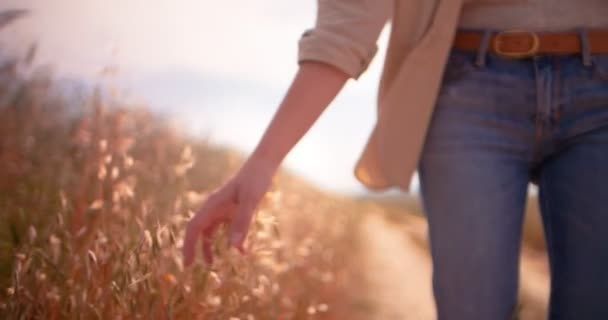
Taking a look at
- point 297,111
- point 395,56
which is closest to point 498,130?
point 395,56

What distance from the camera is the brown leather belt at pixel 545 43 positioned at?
140 centimetres

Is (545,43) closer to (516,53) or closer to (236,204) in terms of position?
(516,53)

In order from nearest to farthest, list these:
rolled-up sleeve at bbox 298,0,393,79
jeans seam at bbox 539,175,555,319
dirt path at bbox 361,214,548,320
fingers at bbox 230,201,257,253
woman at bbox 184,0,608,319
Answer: fingers at bbox 230,201,257,253 < rolled-up sleeve at bbox 298,0,393,79 < woman at bbox 184,0,608,319 < jeans seam at bbox 539,175,555,319 < dirt path at bbox 361,214,548,320

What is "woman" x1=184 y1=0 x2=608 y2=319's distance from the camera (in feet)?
4.46

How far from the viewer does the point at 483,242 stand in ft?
4.46

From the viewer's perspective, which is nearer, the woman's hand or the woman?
the woman's hand

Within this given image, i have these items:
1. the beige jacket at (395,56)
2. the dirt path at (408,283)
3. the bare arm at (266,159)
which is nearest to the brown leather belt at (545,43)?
the beige jacket at (395,56)

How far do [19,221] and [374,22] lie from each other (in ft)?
5.18

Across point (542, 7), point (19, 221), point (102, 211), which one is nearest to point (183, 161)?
point (102, 211)

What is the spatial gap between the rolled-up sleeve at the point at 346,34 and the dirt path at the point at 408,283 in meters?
1.81

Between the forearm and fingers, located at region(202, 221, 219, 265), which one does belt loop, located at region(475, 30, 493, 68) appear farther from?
fingers, located at region(202, 221, 219, 265)

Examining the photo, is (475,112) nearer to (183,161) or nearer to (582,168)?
(582,168)

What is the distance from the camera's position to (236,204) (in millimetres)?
1192

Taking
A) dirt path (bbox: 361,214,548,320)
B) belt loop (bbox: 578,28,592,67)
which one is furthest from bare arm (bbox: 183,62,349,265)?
dirt path (bbox: 361,214,548,320)
